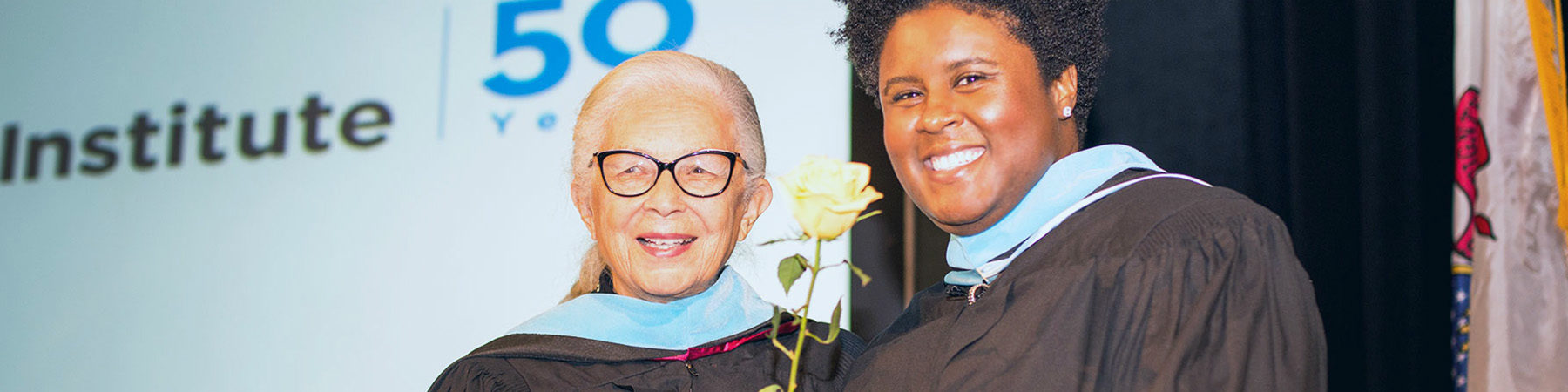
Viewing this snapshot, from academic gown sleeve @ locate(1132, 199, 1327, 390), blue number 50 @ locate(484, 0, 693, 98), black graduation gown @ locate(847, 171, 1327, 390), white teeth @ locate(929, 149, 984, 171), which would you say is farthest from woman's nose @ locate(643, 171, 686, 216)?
blue number 50 @ locate(484, 0, 693, 98)

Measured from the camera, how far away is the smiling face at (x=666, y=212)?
5.57ft

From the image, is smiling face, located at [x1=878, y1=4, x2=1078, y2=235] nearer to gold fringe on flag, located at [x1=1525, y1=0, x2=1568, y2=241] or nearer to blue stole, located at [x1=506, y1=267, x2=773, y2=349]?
blue stole, located at [x1=506, y1=267, x2=773, y2=349]

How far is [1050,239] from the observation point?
52.1 inches

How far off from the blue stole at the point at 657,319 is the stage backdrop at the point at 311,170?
0.62 metres

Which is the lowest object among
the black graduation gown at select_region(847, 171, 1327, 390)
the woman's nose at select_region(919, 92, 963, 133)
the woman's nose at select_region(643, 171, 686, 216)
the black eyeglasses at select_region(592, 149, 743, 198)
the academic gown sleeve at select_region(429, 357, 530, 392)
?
the academic gown sleeve at select_region(429, 357, 530, 392)

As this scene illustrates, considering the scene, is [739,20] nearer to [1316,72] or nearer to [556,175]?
[556,175]

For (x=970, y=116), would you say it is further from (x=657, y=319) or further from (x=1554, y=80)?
(x=1554, y=80)

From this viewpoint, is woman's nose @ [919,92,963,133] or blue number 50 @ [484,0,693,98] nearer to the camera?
woman's nose @ [919,92,963,133]

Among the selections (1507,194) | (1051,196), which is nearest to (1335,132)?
(1507,194)

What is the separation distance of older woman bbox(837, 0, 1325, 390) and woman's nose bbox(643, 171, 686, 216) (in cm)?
31

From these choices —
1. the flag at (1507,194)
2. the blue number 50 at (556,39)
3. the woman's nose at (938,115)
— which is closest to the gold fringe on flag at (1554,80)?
the flag at (1507,194)

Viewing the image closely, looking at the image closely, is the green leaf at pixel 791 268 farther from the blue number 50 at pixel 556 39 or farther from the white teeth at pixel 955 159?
the blue number 50 at pixel 556 39

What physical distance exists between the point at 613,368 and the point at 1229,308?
2.88 feet

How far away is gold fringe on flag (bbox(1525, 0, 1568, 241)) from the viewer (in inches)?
83.7
